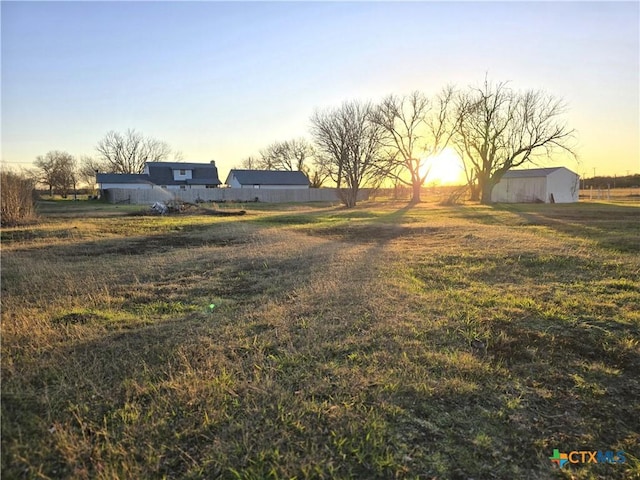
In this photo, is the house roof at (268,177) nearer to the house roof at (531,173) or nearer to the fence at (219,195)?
the fence at (219,195)

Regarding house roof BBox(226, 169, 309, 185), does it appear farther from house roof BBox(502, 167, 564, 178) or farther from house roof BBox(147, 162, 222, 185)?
house roof BBox(502, 167, 564, 178)

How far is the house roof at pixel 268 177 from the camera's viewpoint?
55750 mm

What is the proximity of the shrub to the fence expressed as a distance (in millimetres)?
14580

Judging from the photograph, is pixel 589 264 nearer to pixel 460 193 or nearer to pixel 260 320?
pixel 260 320

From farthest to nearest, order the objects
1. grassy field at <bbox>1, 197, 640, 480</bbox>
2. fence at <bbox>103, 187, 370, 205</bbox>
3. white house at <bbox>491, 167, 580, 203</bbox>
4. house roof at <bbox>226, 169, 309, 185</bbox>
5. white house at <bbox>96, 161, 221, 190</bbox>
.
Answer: house roof at <bbox>226, 169, 309, 185</bbox> < white house at <bbox>96, 161, 221, 190</bbox> < fence at <bbox>103, 187, 370, 205</bbox> < white house at <bbox>491, 167, 580, 203</bbox> < grassy field at <bbox>1, 197, 640, 480</bbox>

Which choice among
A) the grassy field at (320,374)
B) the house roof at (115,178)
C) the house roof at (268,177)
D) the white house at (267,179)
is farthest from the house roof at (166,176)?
the grassy field at (320,374)

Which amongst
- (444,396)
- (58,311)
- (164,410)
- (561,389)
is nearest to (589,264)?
(561,389)

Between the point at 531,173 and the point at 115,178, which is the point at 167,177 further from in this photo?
the point at 531,173

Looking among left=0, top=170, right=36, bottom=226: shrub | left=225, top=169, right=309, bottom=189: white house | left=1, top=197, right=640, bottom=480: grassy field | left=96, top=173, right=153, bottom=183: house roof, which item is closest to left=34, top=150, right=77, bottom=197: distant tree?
left=96, top=173, right=153, bottom=183: house roof

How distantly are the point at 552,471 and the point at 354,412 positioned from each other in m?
1.13

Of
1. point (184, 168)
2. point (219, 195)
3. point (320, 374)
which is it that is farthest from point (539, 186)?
point (184, 168)

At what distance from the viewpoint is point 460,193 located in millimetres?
36656

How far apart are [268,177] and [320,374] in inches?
2186

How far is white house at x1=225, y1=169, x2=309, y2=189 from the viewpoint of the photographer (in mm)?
55750
